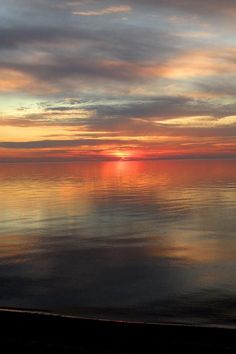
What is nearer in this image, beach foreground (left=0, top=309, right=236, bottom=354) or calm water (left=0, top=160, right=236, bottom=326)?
beach foreground (left=0, top=309, right=236, bottom=354)

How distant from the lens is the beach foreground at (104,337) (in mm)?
10641

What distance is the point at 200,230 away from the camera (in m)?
38.4

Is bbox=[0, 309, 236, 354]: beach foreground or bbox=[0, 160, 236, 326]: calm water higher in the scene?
bbox=[0, 160, 236, 326]: calm water

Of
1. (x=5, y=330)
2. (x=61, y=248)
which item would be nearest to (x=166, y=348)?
(x=5, y=330)

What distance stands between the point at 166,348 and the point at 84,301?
368 inches

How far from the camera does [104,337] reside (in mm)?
11617

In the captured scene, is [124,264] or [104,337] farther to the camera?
[124,264]

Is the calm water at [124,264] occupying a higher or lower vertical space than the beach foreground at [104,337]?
higher

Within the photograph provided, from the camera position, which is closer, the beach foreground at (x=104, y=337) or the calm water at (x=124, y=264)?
the beach foreground at (x=104, y=337)

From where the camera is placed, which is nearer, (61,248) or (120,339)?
(120,339)

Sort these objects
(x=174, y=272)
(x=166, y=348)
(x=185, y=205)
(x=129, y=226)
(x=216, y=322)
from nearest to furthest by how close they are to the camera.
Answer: (x=166, y=348)
(x=216, y=322)
(x=174, y=272)
(x=129, y=226)
(x=185, y=205)

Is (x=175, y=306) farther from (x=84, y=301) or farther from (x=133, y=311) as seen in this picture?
(x=84, y=301)

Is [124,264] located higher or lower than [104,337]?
higher

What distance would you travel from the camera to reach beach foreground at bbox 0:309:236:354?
10.6 metres
